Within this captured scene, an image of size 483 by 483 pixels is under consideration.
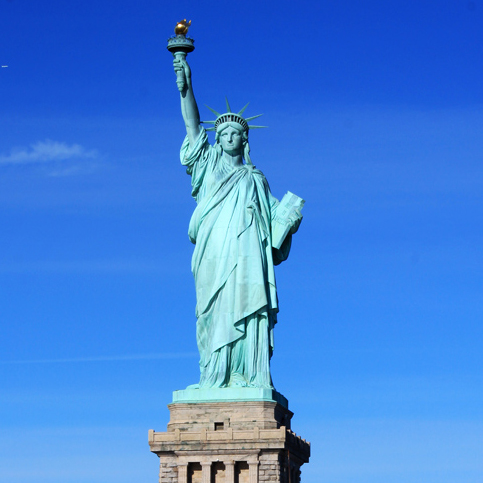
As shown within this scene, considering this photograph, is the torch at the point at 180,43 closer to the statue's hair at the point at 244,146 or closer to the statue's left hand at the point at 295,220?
the statue's hair at the point at 244,146

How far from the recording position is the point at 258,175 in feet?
156

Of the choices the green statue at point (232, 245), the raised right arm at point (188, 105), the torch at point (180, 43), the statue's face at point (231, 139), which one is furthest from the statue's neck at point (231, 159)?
the torch at point (180, 43)

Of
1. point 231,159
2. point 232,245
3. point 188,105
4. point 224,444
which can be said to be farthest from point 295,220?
point 224,444

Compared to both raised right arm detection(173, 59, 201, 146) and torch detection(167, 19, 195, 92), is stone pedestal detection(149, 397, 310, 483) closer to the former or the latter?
raised right arm detection(173, 59, 201, 146)

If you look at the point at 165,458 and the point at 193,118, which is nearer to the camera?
the point at 165,458

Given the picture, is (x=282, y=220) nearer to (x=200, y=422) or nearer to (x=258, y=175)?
(x=258, y=175)

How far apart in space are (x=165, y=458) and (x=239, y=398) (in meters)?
2.76

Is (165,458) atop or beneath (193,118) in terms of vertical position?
beneath

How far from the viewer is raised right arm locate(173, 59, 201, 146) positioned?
47.2 meters

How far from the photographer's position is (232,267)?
45.9 m

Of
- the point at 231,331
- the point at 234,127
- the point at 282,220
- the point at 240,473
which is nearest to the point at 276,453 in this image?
the point at 240,473

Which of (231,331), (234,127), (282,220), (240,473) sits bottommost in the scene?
(240,473)

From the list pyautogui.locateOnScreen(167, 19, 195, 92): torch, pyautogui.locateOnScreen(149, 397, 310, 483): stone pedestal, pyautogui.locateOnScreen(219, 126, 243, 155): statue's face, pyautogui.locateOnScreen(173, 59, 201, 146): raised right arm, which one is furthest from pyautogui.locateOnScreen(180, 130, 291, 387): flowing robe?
pyautogui.locateOnScreen(167, 19, 195, 92): torch

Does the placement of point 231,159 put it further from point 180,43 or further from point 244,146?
point 180,43
